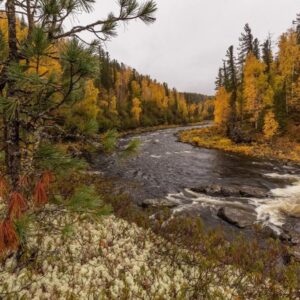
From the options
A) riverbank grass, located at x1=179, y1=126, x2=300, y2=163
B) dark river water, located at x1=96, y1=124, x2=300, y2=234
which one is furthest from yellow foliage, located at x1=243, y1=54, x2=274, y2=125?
dark river water, located at x1=96, y1=124, x2=300, y2=234

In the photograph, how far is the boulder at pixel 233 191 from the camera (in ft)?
59.4

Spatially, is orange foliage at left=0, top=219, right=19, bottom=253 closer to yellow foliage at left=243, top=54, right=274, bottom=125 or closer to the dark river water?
the dark river water

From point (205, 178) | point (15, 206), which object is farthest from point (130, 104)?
point (15, 206)

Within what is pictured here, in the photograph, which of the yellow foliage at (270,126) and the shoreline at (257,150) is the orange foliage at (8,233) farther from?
the yellow foliage at (270,126)

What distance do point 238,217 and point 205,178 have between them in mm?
9128

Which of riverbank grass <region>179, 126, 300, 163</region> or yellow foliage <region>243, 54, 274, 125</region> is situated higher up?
yellow foliage <region>243, 54, 274, 125</region>

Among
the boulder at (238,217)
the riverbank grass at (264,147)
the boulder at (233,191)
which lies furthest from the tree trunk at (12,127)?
the riverbank grass at (264,147)

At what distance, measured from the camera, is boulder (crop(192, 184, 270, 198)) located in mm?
18109

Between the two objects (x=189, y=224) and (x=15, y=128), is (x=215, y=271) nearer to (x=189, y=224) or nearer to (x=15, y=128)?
(x=189, y=224)

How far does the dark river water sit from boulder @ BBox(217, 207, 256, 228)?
41 cm

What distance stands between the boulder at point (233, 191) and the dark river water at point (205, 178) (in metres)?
0.65

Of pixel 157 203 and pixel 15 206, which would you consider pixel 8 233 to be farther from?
pixel 157 203

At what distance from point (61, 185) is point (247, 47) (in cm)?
5441

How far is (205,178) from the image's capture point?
22859 mm
